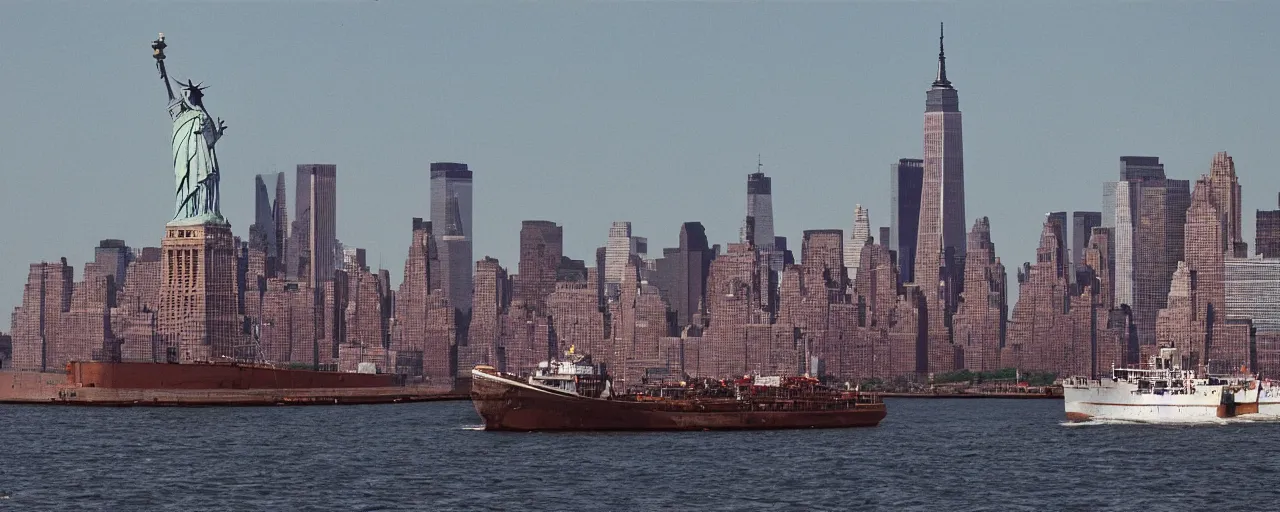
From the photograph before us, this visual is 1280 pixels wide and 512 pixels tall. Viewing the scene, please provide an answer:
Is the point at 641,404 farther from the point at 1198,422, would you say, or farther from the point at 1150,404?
the point at 1198,422

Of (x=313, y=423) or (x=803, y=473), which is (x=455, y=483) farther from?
(x=313, y=423)

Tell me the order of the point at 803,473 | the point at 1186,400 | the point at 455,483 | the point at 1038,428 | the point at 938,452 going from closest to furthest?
the point at 455,483 < the point at 803,473 < the point at 938,452 < the point at 1186,400 < the point at 1038,428

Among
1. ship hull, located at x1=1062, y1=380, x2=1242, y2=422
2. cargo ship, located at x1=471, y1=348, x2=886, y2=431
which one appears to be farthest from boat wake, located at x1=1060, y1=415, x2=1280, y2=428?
cargo ship, located at x1=471, y1=348, x2=886, y2=431

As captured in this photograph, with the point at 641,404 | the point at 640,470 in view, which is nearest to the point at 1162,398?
the point at 641,404

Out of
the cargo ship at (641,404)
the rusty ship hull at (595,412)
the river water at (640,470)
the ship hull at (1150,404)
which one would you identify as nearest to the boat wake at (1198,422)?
the ship hull at (1150,404)

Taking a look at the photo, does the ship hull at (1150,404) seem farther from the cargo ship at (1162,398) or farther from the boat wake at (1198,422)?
the boat wake at (1198,422)

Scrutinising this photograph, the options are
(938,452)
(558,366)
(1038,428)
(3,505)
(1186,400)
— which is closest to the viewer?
(3,505)

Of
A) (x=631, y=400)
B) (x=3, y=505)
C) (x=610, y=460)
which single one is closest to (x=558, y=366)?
(x=631, y=400)
